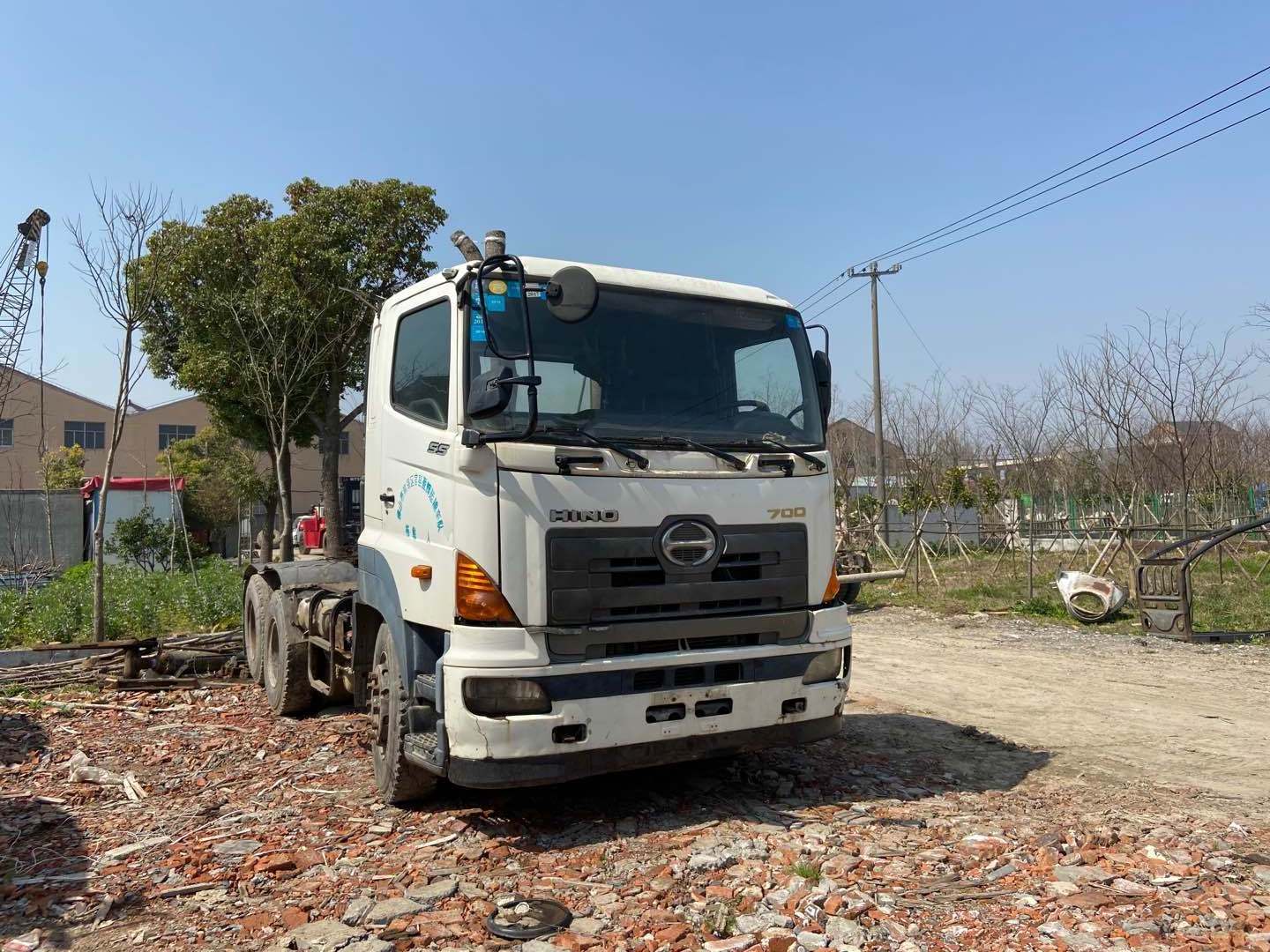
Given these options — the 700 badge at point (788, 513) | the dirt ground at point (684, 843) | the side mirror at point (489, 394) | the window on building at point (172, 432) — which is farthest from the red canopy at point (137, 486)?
the 700 badge at point (788, 513)

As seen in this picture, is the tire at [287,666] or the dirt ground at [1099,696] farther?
the tire at [287,666]

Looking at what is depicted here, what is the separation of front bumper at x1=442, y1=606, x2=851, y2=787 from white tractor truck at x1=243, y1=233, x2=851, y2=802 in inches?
0.4

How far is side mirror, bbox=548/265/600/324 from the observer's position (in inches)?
182

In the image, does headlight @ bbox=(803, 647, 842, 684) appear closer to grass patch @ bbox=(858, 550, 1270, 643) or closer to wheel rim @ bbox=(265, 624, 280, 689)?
wheel rim @ bbox=(265, 624, 280, 689)

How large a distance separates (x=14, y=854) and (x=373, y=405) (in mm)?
3010

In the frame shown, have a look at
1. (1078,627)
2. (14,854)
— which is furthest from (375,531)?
(1078,627)

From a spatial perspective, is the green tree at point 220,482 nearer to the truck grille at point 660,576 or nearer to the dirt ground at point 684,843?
the dirt ground at point 684,843

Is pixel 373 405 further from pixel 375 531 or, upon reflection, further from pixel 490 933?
pixel 490 933

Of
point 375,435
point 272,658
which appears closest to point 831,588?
point 375,435

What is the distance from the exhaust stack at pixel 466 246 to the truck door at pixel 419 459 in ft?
0.97

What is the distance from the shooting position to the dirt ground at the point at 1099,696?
607 centimetres

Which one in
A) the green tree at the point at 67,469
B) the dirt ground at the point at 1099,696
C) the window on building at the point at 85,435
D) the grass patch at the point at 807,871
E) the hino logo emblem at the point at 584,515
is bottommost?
the dirt ground at the point at 1099,696

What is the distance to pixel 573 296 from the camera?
4633 millimetres

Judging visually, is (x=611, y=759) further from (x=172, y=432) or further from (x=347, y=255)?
(x=172, y=432)
